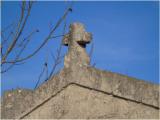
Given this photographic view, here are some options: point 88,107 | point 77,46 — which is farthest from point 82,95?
point 77,46

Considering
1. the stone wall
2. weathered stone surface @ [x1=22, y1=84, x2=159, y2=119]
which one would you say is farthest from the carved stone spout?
weathered stone surface @ [x1=22, y1=84, x2=159, y2=119]

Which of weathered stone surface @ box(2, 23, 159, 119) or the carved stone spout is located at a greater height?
the carved stone spout

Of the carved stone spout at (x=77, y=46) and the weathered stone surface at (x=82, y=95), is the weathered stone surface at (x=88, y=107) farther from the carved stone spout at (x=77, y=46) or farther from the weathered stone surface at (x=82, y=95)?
the carved stone spout at (x=77, y=46)

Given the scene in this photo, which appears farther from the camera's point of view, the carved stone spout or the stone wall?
the carved stone spout

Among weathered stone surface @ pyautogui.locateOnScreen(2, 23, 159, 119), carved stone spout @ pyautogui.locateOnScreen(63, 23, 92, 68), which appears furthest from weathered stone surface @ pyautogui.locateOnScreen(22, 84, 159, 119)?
carved stone spout @ pyautogui.locateOnScreen(63, 23, 92, 68)

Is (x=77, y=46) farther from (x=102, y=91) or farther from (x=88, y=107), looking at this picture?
(x=88, y=107)

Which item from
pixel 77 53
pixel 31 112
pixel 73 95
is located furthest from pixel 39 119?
pixel 77 53

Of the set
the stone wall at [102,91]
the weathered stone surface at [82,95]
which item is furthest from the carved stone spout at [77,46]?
the stone wall at [102,91]

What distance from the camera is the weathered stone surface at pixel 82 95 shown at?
Answer: 21.9ft

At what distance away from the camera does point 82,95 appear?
6844mm

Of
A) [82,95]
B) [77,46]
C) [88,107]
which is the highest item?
[77,46]

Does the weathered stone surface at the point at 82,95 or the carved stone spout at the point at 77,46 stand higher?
the carved stone spout at the point at 77,46

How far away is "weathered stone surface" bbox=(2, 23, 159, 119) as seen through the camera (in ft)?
21.9

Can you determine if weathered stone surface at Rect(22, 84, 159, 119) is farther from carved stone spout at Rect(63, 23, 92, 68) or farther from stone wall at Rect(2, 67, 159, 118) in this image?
carved stone spout at Rect(63, 23, 92, 68)
